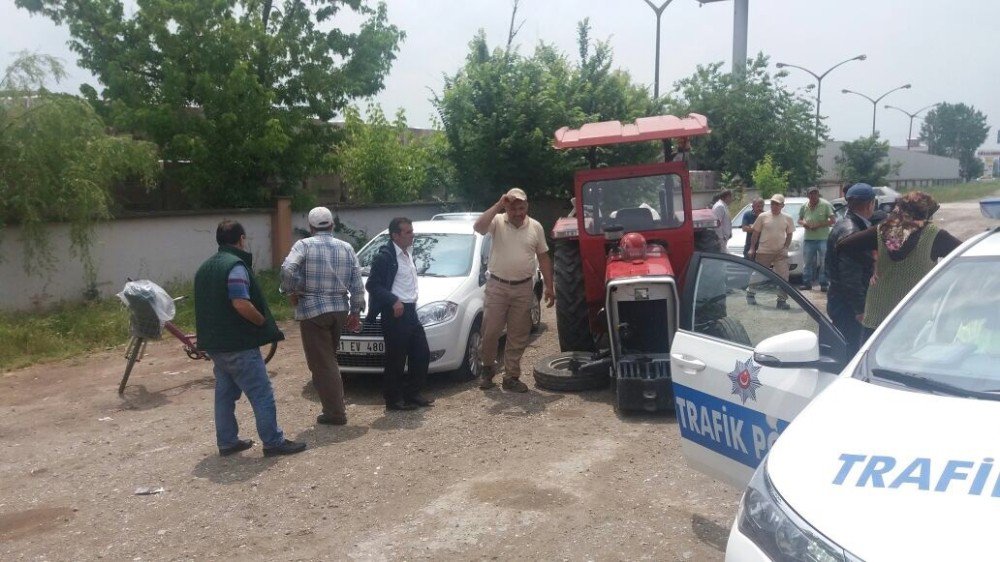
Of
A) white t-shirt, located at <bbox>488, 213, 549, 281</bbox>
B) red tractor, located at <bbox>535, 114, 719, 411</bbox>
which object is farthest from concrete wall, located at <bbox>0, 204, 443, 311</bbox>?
red tractor, located at <bbox>535, 114, 719, 411</bbox>

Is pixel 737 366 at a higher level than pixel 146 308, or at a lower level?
higher

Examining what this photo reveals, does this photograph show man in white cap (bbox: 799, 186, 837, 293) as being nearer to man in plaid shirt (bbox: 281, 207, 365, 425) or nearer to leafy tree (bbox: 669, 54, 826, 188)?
man in plaid shirt (bbox: 281, 207, 365, 425)

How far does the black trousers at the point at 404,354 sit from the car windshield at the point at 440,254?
4.70ft

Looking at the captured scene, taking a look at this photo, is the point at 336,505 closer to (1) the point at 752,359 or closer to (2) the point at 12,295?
(1) the point at 752,359

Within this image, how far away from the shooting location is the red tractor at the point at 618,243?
7.29 meters

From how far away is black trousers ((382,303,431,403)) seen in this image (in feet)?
24.2

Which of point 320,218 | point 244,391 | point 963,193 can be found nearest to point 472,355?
point 320,218

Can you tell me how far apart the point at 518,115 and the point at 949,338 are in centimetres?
1457

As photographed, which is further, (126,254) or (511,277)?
(126,254)

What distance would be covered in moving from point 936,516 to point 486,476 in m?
3.74

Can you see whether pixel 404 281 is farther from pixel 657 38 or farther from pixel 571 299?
pixel 657 38

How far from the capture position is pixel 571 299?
27.4 ft

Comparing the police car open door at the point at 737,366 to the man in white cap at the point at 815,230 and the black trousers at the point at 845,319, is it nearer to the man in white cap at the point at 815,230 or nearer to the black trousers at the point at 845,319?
the black trousers at the point at 845,319

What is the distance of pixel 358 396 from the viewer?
8.11 m
